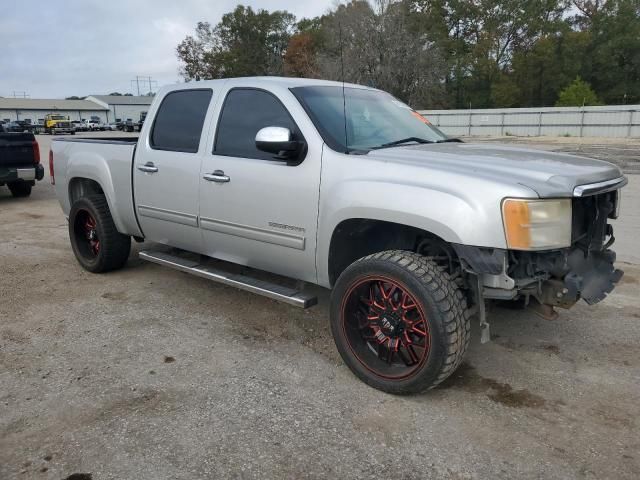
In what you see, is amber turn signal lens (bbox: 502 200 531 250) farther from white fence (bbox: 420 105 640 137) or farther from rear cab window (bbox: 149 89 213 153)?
white fence (bbox: 420 105 640 137)

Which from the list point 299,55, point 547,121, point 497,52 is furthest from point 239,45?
point 547,121

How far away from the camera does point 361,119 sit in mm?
4062

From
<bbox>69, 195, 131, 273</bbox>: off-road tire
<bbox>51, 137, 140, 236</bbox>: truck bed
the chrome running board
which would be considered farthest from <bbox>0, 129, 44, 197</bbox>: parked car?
the chrome running board

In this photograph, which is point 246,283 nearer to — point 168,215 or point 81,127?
point 168,215

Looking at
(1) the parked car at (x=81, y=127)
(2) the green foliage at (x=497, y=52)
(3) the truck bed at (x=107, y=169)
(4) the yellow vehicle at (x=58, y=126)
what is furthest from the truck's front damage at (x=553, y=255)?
(1) the parked car at (x=81, y=127)

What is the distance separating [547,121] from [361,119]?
3490 centimetres

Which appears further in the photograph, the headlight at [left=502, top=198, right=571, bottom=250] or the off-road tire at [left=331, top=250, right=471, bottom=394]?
the off-road tire at [left=331, top=250, right=471, bottom=394]

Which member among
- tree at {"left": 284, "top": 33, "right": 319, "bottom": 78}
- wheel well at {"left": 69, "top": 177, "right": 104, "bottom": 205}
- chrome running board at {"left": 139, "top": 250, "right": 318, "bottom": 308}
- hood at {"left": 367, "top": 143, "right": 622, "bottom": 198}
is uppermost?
tree at {"left": 284, "top": 33, "right": 319, "bottom": 78}

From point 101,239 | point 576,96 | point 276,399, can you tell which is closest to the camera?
point 276,399

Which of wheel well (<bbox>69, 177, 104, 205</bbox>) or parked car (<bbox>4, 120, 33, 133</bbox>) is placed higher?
parked car (<bbox>4, 120, 33, 133</bbox>)

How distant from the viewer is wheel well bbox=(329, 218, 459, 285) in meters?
3.45

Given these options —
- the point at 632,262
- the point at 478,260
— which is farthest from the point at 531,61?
the point at 478,260

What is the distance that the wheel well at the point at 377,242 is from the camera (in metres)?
3.45

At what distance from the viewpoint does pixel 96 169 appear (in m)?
5.34
